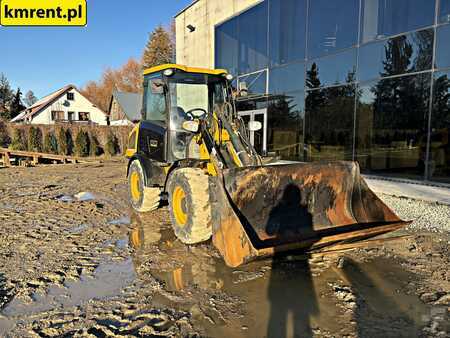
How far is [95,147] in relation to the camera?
78.3 ft

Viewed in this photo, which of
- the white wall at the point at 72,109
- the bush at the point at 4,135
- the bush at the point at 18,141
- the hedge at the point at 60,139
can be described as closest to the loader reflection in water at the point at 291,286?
the hedge at the point at 60,139

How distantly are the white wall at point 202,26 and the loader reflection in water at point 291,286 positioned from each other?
11.6 meters

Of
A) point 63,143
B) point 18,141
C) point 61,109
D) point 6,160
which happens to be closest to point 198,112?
point 6,160

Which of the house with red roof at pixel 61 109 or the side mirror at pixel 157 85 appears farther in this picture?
the house with red roof at pixel 61 109

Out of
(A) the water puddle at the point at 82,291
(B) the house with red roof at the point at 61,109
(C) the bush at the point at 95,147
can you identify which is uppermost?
(B) the house with red roof at the point at 61,109

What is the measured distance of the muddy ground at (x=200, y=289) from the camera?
9.34ft

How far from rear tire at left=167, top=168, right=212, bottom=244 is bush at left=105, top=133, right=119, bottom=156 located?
2073cm

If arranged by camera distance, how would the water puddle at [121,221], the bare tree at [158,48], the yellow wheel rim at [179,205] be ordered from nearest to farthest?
1. the yellow wheel rim at [179,205]
2. the water puddle at [121,221]
3. the bare tree at [158,48]

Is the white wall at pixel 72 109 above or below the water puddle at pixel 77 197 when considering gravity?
above

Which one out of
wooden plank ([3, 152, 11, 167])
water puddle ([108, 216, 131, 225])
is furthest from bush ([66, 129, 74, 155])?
water puddle ([108, 216, 131, 225])

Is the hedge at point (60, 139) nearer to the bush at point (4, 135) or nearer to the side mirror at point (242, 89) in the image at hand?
the bush at point (4, 135)

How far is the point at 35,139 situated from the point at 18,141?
3.66ft

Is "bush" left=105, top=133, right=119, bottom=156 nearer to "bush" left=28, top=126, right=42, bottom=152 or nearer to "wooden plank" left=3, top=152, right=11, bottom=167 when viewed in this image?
"bush" left=28, top=126, right=42, bottom=152

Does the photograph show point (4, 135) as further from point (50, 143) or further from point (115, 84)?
point (115, 84)
